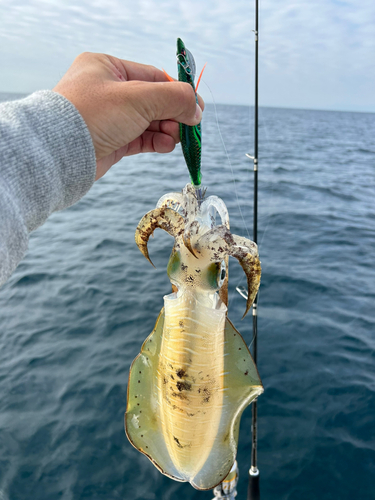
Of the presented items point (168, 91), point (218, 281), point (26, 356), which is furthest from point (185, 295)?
point (26, 356)

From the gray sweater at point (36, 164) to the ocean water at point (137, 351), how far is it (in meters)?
2.38

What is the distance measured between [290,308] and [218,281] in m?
5.29

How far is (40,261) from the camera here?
884 cm

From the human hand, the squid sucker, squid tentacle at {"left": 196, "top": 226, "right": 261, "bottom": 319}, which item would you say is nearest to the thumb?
the human hand

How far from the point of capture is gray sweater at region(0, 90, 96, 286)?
1.12m

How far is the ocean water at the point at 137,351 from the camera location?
4.18 metres

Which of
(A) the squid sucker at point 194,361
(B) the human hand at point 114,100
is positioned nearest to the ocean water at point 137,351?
(A) the squid sucker at point 194,361

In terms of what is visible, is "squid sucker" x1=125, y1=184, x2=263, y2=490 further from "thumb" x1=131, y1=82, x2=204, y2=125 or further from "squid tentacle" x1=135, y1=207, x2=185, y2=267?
"thumb" x1=131, y1=82, x2=204, y2=125

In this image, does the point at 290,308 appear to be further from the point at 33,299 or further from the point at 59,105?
the point at 59,105

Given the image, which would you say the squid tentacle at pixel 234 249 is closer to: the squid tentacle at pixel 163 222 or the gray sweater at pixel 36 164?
the squid tentacle at pixel 163 222

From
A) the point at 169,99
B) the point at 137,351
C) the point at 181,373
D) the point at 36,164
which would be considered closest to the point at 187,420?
the point at 181,373

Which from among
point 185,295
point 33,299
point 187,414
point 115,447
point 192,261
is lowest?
point 115,447

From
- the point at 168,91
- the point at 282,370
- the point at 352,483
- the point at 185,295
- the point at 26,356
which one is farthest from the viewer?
the point at 26,356

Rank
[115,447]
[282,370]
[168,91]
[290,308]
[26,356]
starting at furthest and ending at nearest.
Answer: [290,308] → [26,356] → [282,370] → [115,447] → [168,91]
